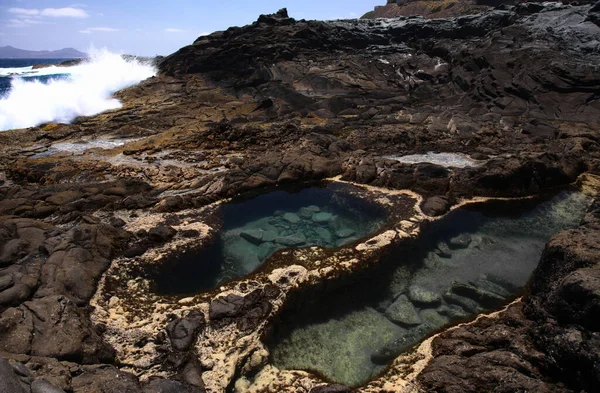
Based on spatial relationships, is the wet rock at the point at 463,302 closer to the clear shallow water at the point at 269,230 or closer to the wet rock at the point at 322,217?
the clear shallow water at the point at 269,230

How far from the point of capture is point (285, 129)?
3412 centimetres

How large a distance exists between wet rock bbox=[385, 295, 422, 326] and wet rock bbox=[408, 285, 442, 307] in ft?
1.11

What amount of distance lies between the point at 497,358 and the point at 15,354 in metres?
12.4

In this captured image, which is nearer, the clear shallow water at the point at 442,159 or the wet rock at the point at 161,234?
the wet rock at the point at 161,234

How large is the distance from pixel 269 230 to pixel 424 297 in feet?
26.2

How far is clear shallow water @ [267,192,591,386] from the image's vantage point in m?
10.9

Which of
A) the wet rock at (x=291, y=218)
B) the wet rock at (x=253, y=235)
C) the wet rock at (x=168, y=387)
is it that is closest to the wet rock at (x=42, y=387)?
the wet rock at (x=168, y=387)

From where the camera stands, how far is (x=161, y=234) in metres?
15.9

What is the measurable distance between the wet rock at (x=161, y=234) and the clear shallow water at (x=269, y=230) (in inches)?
63.5

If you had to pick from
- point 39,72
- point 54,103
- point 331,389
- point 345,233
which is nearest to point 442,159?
point 345,233

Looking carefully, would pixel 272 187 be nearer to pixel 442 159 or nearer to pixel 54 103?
pixel 442 159

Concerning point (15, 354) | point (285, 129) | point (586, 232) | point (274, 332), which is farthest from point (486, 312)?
point (285, 129)

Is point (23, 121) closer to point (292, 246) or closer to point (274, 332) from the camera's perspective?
point (292, 246)

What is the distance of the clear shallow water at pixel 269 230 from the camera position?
14.3 meters
